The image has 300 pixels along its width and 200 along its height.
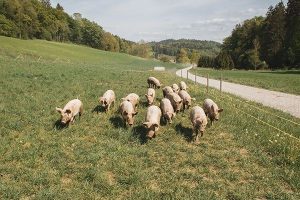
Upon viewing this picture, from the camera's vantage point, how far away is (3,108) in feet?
50.3

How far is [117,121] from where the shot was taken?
48.1 ft

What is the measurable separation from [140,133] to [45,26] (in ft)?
349

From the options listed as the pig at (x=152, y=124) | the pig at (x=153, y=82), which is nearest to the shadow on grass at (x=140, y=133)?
the pig at (x=152, y=124)

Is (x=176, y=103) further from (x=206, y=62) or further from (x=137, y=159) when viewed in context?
(x=206, y=62)

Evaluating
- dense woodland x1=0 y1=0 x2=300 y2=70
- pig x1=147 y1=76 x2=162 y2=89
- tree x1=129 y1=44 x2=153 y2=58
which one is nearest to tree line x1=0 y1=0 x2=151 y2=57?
dense woodland x1=0 y1=0 x2=300 y2=70

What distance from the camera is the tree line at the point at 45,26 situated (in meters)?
92.0

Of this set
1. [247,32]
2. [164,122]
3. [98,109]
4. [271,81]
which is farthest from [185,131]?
[247,32]

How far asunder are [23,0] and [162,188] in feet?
354

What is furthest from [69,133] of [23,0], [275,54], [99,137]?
[23,0]

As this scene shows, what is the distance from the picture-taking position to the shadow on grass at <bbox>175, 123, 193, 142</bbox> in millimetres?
13185

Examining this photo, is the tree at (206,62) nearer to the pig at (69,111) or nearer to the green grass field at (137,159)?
the green grass field at (137,159)

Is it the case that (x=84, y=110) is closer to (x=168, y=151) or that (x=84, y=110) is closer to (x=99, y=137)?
(x=99, y=137)

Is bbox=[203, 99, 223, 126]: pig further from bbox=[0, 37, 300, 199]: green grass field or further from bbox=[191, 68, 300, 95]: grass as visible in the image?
bbox=[191, 68, 300, 95]: grass

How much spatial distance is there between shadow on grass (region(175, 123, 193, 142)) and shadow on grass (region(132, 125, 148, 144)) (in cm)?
142
